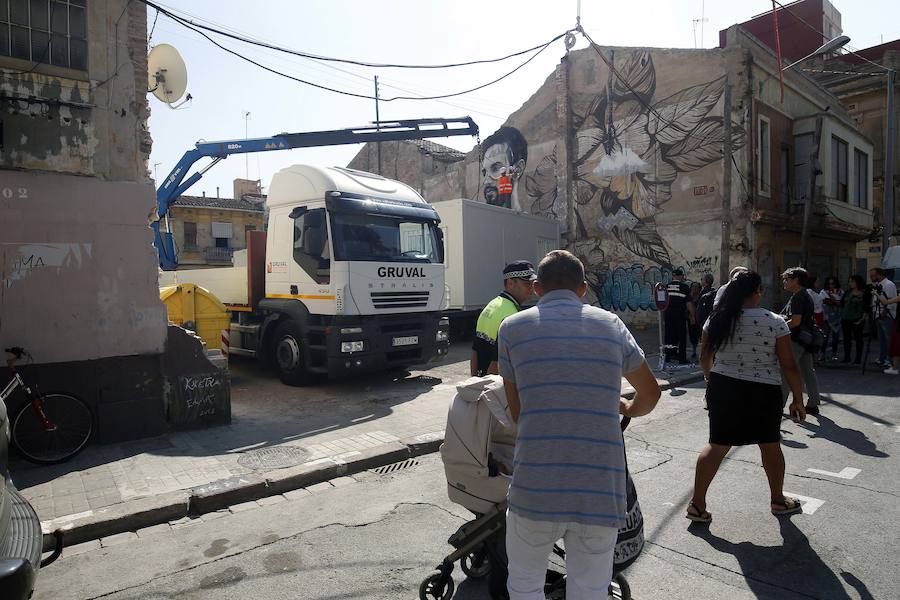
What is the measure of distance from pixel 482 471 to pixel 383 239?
6.88m

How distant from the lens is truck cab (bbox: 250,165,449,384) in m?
8.92

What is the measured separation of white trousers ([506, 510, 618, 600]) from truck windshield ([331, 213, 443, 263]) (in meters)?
7.06

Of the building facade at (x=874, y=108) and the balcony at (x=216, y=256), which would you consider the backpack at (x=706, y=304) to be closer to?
the building facade at (x=874, y=108)

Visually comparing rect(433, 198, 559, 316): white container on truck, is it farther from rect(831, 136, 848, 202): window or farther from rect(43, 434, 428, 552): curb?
rect(831, 136, 848, 202): window

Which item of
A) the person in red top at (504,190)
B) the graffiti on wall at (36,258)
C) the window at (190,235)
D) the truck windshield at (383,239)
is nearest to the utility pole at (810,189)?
the person in red top at (504,190)

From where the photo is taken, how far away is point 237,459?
591cm

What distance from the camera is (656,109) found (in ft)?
58.0

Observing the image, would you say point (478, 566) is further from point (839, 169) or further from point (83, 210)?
point (839, 169)

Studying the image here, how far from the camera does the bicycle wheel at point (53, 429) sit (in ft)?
18.5

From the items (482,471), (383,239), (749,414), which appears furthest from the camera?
(383,239)

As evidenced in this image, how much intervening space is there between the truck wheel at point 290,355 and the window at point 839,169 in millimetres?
17839

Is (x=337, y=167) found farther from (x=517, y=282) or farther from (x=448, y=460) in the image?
(x=448, y=460)

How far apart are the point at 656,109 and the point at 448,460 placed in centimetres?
1722

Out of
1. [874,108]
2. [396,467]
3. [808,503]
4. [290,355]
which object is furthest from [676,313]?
[874,108]
